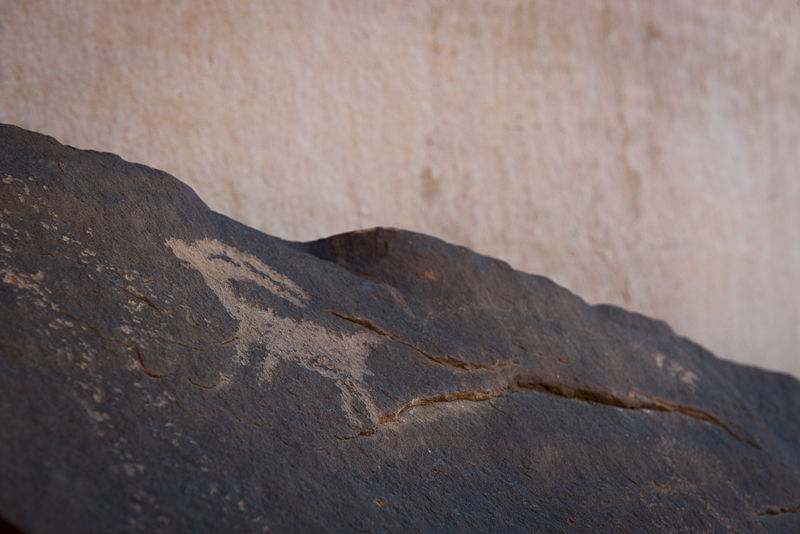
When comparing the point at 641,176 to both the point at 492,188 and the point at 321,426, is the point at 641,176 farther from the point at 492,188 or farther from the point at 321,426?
the point at 321,426

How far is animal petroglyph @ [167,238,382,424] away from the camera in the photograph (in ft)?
5.24

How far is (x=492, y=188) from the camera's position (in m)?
3.28

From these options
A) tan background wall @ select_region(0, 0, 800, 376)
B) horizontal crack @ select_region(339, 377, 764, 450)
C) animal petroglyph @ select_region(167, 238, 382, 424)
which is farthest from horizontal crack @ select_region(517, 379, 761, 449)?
tan background wall @ select_region(0, 0, 800, 376)

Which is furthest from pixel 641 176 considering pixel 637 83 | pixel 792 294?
pixel 792 294

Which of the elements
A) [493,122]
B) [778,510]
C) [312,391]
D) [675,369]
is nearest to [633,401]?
[675,369]

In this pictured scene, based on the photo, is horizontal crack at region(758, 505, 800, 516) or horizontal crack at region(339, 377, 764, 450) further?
horizontal crack at region(758, 505, 800, 516)

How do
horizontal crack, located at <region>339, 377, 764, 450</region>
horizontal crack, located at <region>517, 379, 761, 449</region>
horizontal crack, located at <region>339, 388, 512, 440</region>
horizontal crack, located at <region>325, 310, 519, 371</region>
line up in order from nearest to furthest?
horizontal crack, located at <region>339, 388, 512, 440</region> → horizontal crack, located at <region>339, 377, 764, 450</region> → horizontal crack, located at <region>325, 310, 519, 371</region> → horizontal crack, located at <region>517, 379, 761, 449</region>

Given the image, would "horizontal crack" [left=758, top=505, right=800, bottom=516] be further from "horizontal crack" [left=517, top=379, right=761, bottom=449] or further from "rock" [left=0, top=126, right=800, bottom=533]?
"horizontal crack" [left=517, top=379, right=761, bottom=449]

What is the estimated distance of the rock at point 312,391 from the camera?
1181 millimetres

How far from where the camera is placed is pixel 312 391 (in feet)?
5.12

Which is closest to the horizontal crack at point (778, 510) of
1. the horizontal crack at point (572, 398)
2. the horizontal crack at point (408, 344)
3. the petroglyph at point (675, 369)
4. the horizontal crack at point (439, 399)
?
Answer: the horizontal crack at point (572, 398)

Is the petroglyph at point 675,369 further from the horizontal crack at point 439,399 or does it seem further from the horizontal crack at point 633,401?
the horizontal crack at point 439,399

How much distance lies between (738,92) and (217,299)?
3.65 m

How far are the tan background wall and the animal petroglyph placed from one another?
2.70 feet
